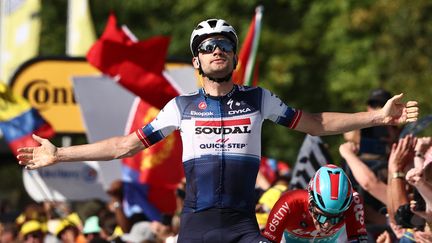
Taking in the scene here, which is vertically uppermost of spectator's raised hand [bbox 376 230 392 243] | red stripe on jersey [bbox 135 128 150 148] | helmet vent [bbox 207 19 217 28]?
helmet vent [bbox 207 19 217 28]

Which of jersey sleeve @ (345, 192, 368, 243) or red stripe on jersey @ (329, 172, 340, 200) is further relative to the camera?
jersey sleeve @ (345, 192, 368, 243)

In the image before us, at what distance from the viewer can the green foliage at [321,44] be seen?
91.5ft

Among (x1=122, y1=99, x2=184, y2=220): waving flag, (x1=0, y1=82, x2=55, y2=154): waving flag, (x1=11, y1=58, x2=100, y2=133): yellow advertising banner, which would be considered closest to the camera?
(x1=122, y1=99, x2=184, y2=220): waving flag

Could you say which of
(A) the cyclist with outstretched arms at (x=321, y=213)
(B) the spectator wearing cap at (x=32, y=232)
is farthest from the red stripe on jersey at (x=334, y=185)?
(B) the spectator wearing cap at (x=32, y=232)

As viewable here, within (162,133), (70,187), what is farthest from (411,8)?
(162,133)

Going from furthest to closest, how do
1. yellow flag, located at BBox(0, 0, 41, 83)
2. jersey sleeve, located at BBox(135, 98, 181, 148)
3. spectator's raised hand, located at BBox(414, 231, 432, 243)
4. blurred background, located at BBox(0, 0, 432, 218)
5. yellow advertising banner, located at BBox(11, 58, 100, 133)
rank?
yellow flag, located at BBox(0, 0, 41, 83)
blurred background, located at BBox(0, 0, 432, 218)
yellow advertising banner, located at BBox(11, 58, 100, 133)
spectator's raised hand, located at BBox(414, 231, 432, 243)
jersey sleeve, located at BBox(135, 98, 181, 148)

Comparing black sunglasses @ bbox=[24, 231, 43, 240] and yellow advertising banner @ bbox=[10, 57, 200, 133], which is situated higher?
yellow advertising banner @ bbox=[10, 57, 200, 133]

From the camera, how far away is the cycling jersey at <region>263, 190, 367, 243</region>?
8734 mm

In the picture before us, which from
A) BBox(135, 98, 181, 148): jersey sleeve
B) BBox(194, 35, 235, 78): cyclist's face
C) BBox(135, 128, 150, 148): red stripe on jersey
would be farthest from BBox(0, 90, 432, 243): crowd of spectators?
BBox(135, 128, 150, 148): red stripe on jersey

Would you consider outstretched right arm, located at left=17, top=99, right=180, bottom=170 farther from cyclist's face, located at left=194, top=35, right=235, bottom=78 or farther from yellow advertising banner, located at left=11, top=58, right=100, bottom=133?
yellow advertising banner, located at left=11, top=58, right=100, bottom=133

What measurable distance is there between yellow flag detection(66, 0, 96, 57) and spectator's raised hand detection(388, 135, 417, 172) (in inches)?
684

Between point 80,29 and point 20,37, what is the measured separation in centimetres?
189

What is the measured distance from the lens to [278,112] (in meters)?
8.62

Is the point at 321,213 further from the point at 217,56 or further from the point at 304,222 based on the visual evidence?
the point at 217,56
